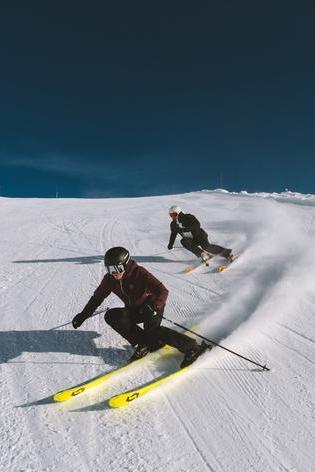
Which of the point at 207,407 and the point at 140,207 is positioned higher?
the point at 140,207

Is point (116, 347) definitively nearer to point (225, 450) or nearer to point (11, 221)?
point (225, 450)

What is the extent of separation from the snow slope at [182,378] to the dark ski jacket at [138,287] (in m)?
0.65

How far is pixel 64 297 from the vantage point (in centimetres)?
748

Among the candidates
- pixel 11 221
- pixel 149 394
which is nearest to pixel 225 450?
pixel 149 394

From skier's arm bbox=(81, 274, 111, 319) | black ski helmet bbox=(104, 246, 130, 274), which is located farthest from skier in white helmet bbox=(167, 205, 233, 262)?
black ski helmet bbox=(104, 246, 130, 274)

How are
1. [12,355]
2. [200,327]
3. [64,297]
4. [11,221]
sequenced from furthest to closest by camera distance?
[11,221] → [64,297] → [200,327] → [12,355]

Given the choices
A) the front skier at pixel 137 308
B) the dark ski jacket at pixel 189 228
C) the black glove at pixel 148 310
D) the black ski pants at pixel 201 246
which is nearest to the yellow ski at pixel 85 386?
the front skier at pixel 137 308

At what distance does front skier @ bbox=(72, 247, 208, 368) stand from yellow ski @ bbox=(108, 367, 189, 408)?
1.53 feet

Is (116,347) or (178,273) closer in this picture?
(116,347)

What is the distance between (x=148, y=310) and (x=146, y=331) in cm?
23

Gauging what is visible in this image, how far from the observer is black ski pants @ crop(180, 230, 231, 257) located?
9.81 metres

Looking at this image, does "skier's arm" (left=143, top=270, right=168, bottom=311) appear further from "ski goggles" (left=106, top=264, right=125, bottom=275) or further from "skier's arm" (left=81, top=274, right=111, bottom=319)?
"skier's arm" (left=81, top=274, right=111, bottom=319)

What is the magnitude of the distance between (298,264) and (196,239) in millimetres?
2603

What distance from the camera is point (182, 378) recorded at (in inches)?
176
